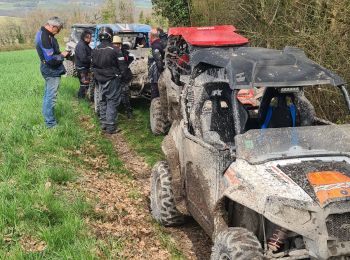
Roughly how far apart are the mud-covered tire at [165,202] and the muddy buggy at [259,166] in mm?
12

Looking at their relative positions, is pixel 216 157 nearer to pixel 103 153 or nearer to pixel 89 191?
pixel 89 191

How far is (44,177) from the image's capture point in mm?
5754

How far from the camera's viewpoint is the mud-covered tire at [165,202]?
16.7ft

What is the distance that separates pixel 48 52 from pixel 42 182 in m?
3.26

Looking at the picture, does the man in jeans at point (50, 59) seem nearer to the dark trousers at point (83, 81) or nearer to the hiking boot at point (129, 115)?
the hiking boot at point (129, 115)

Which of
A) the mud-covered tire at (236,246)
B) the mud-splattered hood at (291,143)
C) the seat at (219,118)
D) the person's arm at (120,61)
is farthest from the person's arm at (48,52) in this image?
the mud-covered tire at (236,246)

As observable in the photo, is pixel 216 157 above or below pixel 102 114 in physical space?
above

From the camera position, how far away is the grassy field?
4.33m

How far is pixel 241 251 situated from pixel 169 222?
2.01 metres

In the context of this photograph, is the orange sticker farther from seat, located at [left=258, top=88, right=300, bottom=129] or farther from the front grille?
seat, located at [left=258, top=88, right=300, bottom=129]

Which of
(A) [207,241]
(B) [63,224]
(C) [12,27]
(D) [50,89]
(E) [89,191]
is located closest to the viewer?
(B) [63,224]

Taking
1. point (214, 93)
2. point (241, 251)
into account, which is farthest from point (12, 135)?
point (241, 251)

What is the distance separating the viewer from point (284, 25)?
9.42 m

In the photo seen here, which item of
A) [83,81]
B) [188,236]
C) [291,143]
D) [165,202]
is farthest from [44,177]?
[83,81]
